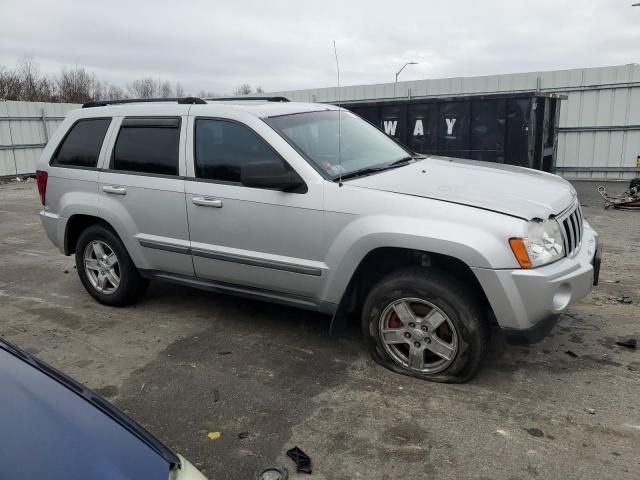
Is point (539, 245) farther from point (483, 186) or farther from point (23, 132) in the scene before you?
point (23, 132)

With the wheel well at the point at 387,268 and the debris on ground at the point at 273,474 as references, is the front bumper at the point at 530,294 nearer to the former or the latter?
the wheel well at the point at 387,268

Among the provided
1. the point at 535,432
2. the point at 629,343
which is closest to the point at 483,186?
the point at 535,432

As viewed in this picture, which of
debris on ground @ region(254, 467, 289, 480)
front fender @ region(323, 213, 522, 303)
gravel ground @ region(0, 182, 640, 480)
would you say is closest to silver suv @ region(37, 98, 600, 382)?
front fender @ region(323, 213, 522, 303)

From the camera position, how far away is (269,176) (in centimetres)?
371

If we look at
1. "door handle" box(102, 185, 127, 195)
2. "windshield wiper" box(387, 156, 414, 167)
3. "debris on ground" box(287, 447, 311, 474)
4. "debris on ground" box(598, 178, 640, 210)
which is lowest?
"debris on ground" box(287, 447, 311, 474)

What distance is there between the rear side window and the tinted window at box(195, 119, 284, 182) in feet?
0.85

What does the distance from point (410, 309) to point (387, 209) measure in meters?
0.68

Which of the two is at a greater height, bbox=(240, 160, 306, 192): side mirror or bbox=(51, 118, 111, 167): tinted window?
bbox=(51, 118, 111, 167): tinted window

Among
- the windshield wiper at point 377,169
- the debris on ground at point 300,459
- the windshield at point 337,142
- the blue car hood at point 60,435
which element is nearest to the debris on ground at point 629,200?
the windshield at point 337,142

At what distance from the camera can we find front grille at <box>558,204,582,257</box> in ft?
11.4

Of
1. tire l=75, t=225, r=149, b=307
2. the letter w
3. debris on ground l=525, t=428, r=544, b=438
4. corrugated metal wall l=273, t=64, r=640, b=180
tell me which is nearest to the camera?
debris on ground l=525, t=428, r=544, b=438

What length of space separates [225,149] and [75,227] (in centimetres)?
203

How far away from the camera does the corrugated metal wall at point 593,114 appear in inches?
513

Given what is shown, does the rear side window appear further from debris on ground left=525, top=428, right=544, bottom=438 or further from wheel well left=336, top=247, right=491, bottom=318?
debris on ground left=525, top=428, right=544, bottom=438
